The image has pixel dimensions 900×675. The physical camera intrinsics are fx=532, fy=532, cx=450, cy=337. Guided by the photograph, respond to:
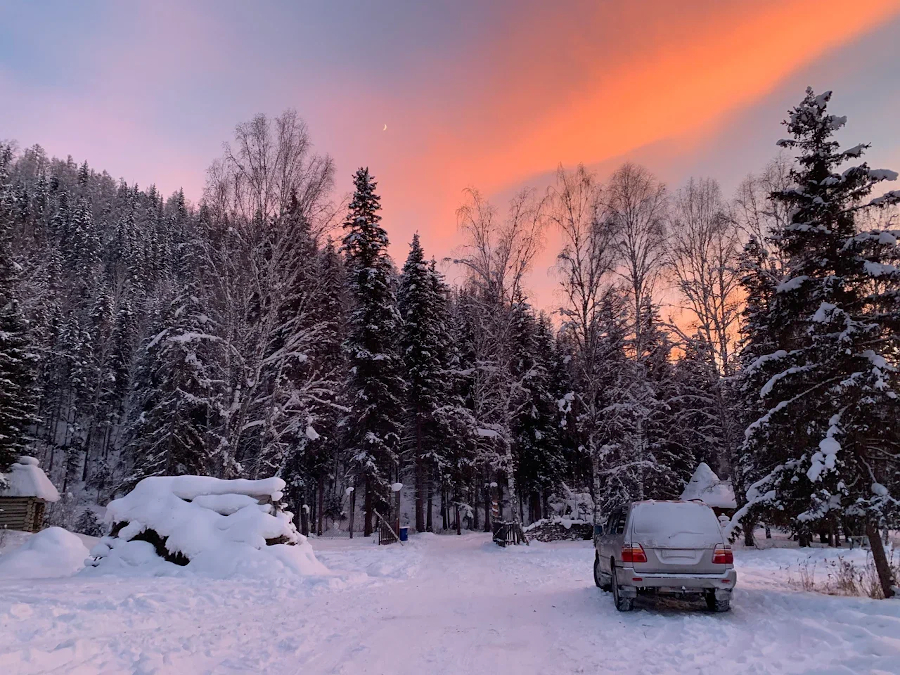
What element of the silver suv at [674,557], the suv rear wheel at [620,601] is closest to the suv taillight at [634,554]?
the silver suv at [674,557]

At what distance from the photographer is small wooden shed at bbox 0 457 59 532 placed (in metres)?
27.9

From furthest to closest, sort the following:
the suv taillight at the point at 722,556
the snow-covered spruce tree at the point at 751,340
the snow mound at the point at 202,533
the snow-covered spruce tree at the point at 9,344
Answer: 1. the snow-covered spruce tree at the point at 9,344
2. the snow-covered spruce tree at the point at 751,340
3. the snow mound at the point at 202,533
4. the suv taillight at the point at 722,556

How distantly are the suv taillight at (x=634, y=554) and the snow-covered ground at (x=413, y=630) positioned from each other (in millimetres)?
903

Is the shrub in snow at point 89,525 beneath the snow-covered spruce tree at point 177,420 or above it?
beneath

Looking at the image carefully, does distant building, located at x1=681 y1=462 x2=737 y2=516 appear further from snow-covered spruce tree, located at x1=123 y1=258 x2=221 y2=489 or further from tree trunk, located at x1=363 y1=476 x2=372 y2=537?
snow-covered spruce tree, located at x1=123 y1=258 x2=221 y2=489

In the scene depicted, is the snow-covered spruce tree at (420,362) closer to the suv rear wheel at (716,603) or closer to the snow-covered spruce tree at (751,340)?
the snow-covered spruce tree at (751,340)

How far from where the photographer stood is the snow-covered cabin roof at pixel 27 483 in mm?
27828

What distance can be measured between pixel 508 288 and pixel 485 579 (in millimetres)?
15269

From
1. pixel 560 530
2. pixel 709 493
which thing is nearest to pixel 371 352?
pixel 560 530

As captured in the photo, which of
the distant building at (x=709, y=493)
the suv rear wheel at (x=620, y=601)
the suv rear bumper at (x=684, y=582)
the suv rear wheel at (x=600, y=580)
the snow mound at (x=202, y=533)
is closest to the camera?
the suv rear bumper at (x=684, y=582)

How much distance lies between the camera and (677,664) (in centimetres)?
629

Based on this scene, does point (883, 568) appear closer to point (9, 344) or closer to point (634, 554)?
point (634, 554)

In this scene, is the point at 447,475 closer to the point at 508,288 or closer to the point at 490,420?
the point at 490,420

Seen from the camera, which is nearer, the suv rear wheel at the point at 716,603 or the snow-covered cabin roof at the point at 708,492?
the suv rear wheel at the point at 716,603
